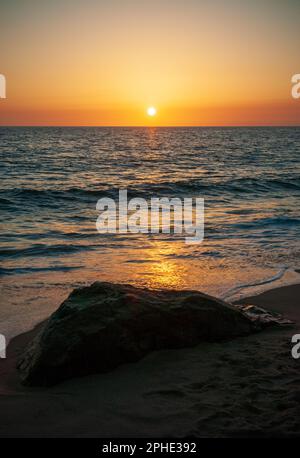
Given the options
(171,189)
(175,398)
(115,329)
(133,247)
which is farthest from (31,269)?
(171,189)

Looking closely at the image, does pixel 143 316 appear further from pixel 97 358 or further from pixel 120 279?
pixel 120 279

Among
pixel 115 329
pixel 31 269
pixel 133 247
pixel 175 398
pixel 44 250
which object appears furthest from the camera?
pixel 133 247

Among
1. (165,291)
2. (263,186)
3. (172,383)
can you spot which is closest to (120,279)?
(165,291)

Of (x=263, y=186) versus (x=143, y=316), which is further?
(x=263, y=186)

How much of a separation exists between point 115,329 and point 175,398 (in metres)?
1.00

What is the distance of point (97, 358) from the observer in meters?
4.84

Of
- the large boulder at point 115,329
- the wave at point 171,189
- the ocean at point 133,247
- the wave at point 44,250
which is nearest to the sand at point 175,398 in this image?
the large boulder at point 115,329

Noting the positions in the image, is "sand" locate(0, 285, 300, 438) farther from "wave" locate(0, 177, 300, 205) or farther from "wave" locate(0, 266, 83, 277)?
"wave" locate(0, 177, 300, 205)

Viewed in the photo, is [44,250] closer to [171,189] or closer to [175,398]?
[175,398]

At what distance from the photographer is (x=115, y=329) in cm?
495

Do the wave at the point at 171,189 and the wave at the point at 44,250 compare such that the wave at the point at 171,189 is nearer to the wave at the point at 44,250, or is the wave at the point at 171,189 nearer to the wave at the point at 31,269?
the wave at the point at 44,250

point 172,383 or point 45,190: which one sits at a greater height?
point 45,190

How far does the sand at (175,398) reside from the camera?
3773mm

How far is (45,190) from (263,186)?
10.8 m
